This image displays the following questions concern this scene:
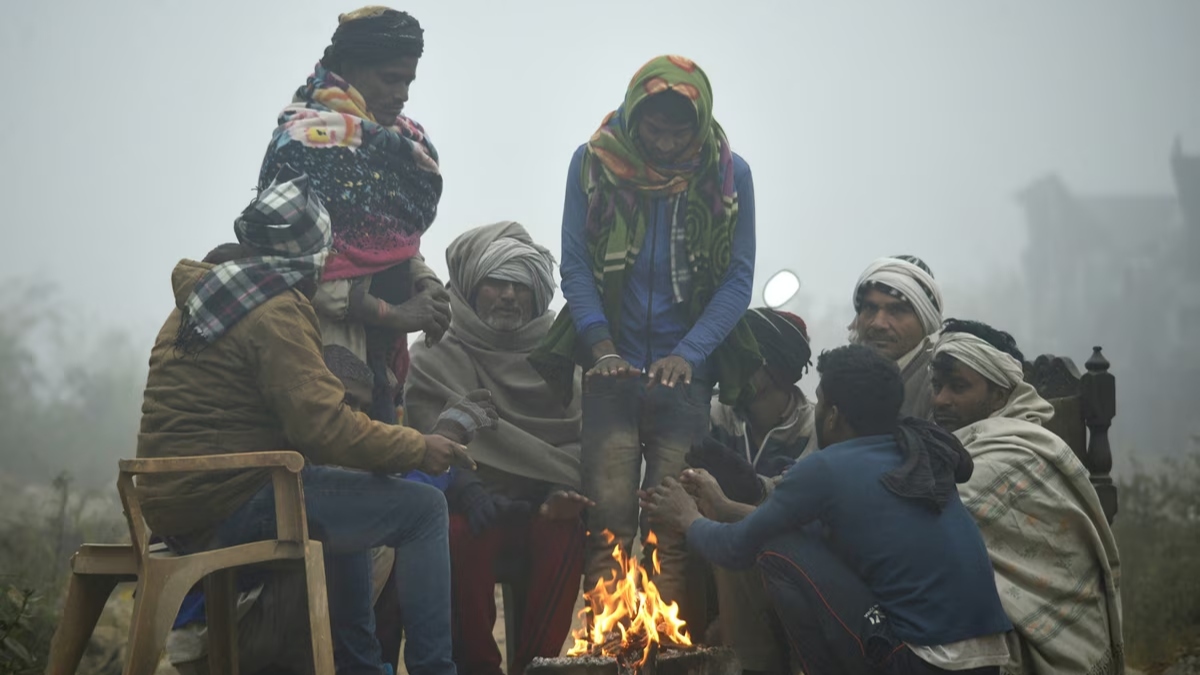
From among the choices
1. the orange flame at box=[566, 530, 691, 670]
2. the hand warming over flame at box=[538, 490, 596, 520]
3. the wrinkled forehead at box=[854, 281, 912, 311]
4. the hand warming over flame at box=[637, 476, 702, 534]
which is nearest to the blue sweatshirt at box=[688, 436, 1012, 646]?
the hand warming over flame at box=[637, 476, 702, 534]

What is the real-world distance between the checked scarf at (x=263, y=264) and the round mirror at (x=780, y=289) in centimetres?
280

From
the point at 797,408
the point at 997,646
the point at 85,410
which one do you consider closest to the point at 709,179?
the point at 797,408

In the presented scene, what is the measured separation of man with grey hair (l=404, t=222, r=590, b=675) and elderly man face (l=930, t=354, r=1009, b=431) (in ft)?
5.26

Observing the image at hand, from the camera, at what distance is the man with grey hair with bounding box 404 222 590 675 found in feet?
16.7

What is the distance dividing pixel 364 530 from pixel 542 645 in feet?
4.83

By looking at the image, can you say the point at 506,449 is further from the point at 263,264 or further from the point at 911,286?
the point at 911,286

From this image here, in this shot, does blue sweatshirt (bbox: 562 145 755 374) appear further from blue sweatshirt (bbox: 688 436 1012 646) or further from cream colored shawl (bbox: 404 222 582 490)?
blue sweatshirt (bbox: 688 436 1012 646)

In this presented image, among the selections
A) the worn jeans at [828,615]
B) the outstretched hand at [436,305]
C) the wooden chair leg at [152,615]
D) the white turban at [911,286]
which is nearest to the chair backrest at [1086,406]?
the white turban at [911,286]

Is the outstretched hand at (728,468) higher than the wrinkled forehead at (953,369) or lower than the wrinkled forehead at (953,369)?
lower

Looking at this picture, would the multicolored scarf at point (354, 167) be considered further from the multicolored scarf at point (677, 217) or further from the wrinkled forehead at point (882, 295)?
the wrinkled forehead at point (882, 295)

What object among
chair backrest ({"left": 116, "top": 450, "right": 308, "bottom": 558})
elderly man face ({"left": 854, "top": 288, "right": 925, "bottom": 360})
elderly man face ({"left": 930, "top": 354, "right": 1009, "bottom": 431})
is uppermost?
elderly man face ({"left": 854, "top": 288, "right": 925, "bottom": 360})

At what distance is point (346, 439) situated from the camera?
3824 millimetres

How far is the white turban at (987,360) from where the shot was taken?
184 inches

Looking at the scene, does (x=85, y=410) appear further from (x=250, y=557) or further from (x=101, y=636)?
(x=250, y=557)
